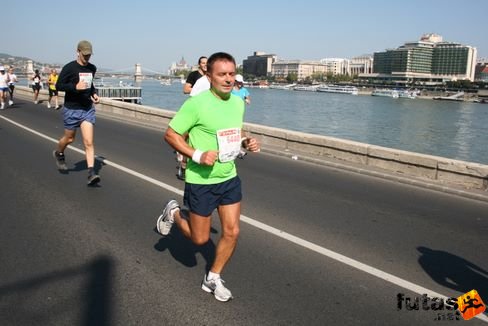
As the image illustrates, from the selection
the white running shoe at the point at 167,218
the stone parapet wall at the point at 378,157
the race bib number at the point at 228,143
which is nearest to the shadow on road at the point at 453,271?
the race bib number at the point at 228,143

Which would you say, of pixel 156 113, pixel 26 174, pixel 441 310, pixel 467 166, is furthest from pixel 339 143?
pixel 156 113

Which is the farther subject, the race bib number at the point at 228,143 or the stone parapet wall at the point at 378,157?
the stone parapet wall at the point at 378,157

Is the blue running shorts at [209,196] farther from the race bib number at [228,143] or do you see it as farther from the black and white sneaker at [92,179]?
the black and white sneaker at [92,179]

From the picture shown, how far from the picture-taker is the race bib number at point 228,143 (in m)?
3.57

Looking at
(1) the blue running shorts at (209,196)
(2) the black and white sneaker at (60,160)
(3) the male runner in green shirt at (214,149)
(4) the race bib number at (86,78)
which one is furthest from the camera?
(2) the black and white sneaker at (60,160)

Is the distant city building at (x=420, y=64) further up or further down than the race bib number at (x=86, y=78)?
further up

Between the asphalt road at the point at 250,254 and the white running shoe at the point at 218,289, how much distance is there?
5 centimetres

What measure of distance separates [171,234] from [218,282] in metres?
1.61

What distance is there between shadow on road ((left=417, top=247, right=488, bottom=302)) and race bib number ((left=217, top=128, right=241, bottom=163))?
7.43 ft

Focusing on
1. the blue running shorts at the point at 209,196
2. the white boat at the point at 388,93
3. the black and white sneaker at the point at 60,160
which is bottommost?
the white boat at the point at 388,93

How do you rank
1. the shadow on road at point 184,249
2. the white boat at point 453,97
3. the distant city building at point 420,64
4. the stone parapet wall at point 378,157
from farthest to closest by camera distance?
the distant city building at point 420,64
the white boat at point 453,97
the stone parapet wall at point 378,157
the shadow on road at point 184,249

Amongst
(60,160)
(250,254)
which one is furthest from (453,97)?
(250,254)

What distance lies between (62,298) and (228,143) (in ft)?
5.81

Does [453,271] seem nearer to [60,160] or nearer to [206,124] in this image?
[206,124]
